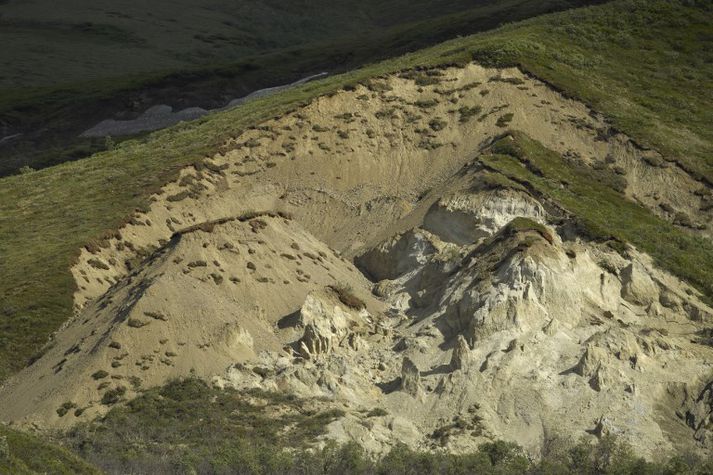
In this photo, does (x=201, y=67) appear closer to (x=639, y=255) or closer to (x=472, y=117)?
(x=472, y=117)

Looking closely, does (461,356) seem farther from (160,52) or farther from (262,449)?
(160,52)

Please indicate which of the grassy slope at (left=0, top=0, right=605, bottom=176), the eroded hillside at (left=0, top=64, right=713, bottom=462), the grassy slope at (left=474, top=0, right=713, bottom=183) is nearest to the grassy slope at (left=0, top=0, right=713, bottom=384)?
the grassy slope at (left=474, top=0, right=713, bottom=183)

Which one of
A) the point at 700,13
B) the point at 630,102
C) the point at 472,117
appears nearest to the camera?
the point at 472,117

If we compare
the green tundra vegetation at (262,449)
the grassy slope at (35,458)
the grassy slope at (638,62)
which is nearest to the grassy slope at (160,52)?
the grassy slope at (638,62)

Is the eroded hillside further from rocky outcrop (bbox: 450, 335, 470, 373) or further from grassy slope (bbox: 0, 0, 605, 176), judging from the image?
grassy slope (bbox: 0, 0, 605, 176)

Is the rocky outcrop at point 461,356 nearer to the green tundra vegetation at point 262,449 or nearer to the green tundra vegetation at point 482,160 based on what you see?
the green tundra vegetation at point 262,449

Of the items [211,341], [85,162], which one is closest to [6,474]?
[211,341]
